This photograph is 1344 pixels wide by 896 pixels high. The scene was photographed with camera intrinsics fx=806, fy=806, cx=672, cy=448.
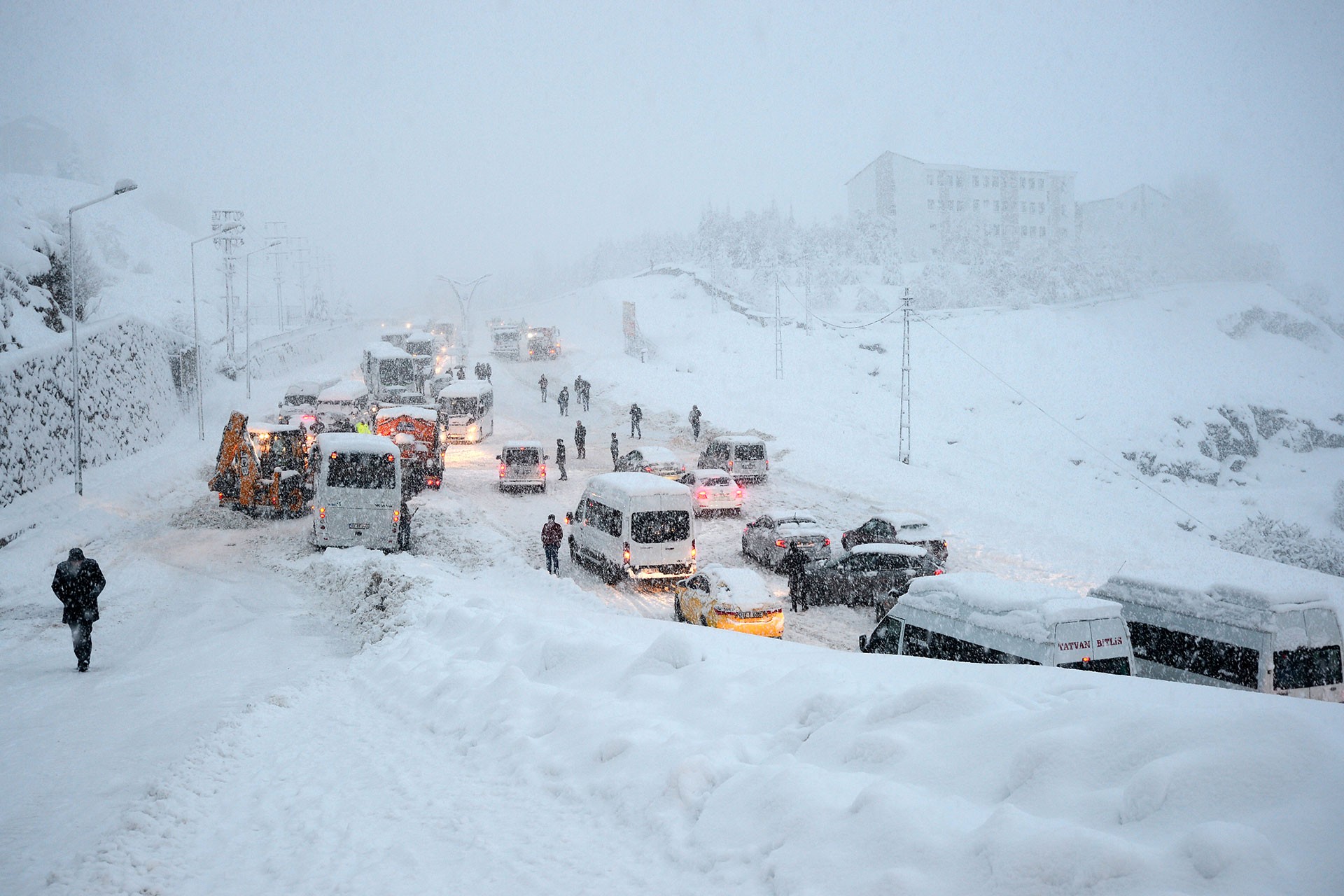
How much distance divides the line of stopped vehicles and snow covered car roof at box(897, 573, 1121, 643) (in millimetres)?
21

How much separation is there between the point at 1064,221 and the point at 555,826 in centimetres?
13936

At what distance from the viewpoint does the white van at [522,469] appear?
30.8 metres

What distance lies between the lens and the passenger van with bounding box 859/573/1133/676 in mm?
8984

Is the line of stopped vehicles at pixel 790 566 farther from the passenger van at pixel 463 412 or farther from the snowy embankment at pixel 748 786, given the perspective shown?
the snowy embankment at pixel 748 786

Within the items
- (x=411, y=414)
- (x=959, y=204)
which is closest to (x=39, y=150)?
(x=959, y=204)

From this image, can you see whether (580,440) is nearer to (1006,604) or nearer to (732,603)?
(732,603)

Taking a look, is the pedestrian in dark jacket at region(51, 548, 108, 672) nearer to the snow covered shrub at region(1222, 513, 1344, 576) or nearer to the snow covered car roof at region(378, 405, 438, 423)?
the snow covered car roof at region(378, 405, 438, 423)

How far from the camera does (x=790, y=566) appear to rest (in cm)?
1853

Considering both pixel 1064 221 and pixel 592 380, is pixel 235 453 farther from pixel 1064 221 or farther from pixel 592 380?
pixel 1064 221

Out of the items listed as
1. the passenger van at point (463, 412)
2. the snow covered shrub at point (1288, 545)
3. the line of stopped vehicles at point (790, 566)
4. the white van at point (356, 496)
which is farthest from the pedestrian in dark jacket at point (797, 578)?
the snow covered shrub at point (1288, 545)

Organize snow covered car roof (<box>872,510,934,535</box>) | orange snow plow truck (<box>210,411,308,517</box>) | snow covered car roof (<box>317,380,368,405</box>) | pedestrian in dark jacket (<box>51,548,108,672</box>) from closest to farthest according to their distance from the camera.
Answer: pedestrian in dark jacket (<box>51,548,108,672</box>), snow covered car roof (<box>872,510,934,535</box>), orange snow plow truck (<box>210,411,308,517</box>), snow covered car roof (<box>317,380,368,405</box>)

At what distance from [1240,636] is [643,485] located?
12635 mm

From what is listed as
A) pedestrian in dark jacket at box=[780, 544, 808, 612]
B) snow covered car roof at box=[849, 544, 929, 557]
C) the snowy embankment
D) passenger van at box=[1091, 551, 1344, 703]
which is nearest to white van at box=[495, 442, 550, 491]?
pedestrian in dark jacket at box=[780, 544, 808, 612]

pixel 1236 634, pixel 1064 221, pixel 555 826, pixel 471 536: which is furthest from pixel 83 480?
pixel 1064 221
